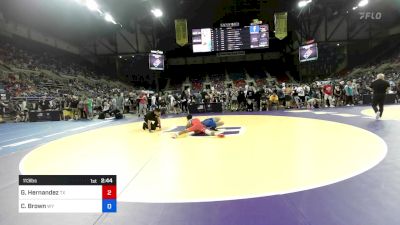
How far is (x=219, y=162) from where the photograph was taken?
14.8 feet

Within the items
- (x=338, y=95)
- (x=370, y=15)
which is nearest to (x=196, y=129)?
(x=338, y=95)

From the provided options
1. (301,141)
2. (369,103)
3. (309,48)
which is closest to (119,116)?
(301,141)

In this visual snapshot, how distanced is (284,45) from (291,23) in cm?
618

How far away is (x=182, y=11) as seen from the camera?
28.0 meters

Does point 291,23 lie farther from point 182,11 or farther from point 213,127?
point 213,127

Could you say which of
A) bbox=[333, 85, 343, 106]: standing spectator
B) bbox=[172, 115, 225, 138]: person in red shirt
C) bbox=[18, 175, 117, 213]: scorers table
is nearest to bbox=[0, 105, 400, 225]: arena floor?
bbox=[172, 115, 225, 138]: person in red shirt

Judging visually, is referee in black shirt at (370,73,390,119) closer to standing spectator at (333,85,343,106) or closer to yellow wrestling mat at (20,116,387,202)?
yellow wrestling mat at (20,116,387,202)

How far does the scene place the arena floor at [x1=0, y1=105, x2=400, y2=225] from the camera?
2617mm

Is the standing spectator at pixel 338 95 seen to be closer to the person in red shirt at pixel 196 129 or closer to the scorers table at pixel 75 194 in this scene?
Result: the person in red shirt at pixel 196 129

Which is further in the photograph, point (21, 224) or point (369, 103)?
point (369, 103)

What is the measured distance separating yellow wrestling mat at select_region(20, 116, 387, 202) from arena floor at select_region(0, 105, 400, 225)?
0.01m

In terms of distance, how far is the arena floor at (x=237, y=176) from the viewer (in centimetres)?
262

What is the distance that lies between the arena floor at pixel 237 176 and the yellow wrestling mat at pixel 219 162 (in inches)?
0.5
